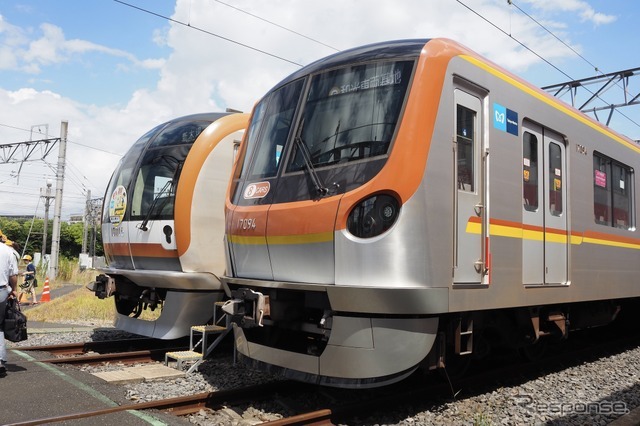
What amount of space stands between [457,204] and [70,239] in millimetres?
58825

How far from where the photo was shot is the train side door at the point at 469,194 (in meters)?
4.66

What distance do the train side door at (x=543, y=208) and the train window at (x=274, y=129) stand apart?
239 cm

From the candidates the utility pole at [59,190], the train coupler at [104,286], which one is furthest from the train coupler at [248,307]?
the utility pole at [59,190]

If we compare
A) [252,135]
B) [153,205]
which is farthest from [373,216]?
[153,205]

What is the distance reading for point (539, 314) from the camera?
20.0ft

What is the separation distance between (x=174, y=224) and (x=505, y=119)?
437 centimetres

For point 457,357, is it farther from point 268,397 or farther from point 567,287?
point 268,397

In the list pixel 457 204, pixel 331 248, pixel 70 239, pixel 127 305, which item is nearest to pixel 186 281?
pixel 127 305

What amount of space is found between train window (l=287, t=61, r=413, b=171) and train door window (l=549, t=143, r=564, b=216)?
7.96ft

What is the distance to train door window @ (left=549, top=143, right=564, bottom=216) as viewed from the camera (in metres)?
6.02

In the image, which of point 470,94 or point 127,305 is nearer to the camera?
point 470,94

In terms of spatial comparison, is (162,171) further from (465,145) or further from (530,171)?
(530,171)

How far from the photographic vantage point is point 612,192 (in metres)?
7.59

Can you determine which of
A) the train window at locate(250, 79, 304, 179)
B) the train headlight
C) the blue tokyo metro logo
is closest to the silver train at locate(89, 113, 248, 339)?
the train window at locate(250, 79, 304, 179)
